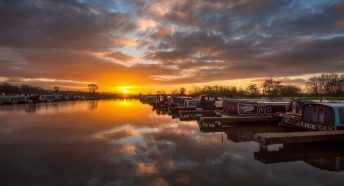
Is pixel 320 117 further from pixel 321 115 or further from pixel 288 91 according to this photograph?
pixel 288 91

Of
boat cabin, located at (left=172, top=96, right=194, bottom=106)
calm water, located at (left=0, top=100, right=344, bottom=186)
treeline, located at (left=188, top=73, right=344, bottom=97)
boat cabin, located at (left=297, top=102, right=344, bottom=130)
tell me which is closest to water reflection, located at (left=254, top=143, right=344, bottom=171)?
calm water, located at (left=0, top=100, right=344, bottom=186)

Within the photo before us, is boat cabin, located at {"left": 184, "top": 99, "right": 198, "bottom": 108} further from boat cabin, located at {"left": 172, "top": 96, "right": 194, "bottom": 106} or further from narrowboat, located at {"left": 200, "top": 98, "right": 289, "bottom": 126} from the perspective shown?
narrowboat, located at {"left": 200, "top": 98, "right": 289, "bottom": 126}

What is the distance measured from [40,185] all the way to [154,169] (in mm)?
4512

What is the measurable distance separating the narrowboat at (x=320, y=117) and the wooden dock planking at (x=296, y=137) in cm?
117

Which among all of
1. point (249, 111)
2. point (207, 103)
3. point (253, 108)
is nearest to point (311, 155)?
point (249, 111)

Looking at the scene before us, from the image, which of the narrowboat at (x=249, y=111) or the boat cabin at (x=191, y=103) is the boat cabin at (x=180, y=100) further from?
the narrowboat at (x=249, y=111)

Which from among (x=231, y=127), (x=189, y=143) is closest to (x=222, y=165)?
(x=189, y=143)

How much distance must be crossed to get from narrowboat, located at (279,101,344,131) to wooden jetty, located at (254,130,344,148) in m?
1.17

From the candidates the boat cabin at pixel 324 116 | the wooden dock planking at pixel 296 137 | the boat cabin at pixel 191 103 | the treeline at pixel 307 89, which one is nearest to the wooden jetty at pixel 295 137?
the wooden dock planking at pixel 296 137

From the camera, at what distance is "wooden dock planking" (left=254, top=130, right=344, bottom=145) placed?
14656mm

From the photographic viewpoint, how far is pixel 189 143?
17859 millimetres

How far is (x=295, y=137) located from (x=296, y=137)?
8 centimetres

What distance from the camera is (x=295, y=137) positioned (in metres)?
15.2

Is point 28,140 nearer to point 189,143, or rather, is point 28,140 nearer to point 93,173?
point 93,173
